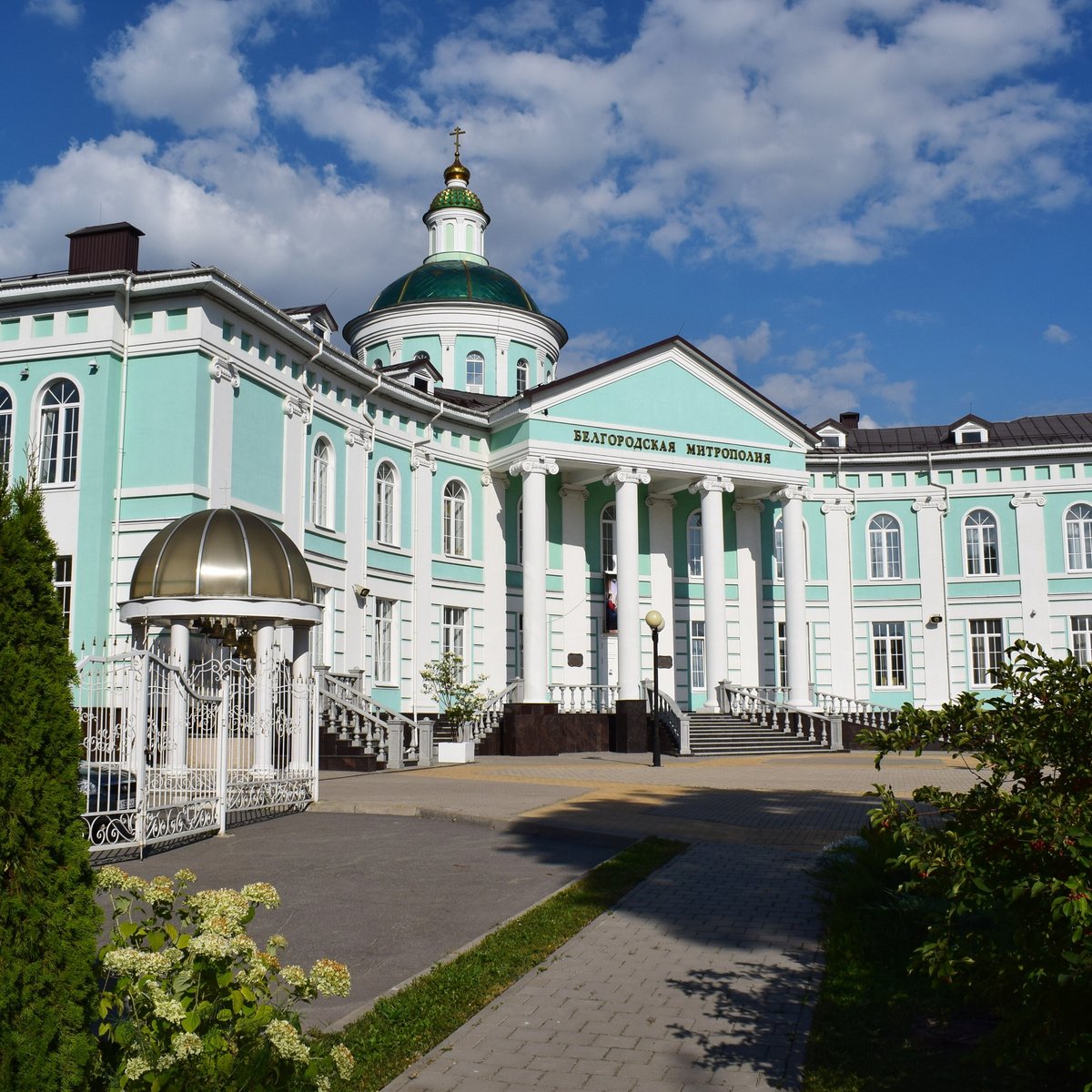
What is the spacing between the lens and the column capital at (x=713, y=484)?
33.4 metres

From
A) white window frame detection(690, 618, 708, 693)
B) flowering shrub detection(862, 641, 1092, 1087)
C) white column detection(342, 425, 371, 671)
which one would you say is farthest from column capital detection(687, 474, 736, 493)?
flowering shrub detection(862, 641, 1092, 1087)

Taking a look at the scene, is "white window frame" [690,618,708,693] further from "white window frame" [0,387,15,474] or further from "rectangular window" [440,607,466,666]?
"white window frame" [0,387,15,474]

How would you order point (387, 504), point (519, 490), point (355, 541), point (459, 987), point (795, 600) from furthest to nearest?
point (795, 600)
point (519, 490)
point (387, 504)
point (355, 541)
point (459, 987)

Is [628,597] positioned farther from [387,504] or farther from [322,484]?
[322,484]

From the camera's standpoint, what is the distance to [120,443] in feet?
72.6

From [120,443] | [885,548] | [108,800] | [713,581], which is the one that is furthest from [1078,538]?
[108,800]

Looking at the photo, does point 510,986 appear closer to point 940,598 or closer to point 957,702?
point 957,702

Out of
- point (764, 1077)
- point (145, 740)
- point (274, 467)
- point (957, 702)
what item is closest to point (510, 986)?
point (764, 1077)

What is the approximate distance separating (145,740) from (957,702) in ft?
30.3

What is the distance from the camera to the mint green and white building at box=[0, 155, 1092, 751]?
874 inches

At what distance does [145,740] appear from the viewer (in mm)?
12055

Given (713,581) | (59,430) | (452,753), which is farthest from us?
(713,581)

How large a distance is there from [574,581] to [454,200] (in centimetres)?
1506

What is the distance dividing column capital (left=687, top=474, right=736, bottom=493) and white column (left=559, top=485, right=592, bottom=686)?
3424mm
